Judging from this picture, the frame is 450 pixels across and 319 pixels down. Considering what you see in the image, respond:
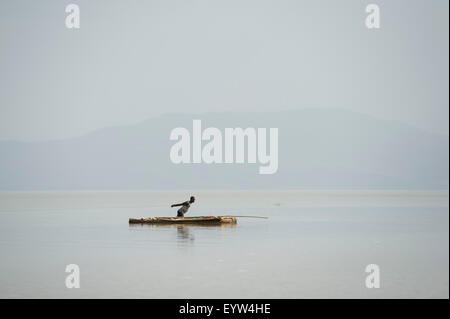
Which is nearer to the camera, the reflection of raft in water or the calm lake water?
the calm lake water

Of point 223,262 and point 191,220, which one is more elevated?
point 191,220

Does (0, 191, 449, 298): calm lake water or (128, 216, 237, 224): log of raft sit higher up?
(128, 216, 237, 224): log of raft

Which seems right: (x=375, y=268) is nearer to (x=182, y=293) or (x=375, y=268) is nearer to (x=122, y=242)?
(x=182, y=293)

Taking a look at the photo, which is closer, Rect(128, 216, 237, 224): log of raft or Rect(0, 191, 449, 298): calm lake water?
Rect(0, 191, 449, 298): calm lake water

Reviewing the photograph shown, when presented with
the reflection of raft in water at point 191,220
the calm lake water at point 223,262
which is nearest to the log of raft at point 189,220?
the reflection of raft in water at point 191,220

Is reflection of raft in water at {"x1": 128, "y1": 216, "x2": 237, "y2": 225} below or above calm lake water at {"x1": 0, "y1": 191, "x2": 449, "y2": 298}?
above

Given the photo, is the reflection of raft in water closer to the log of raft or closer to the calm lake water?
the log of raft

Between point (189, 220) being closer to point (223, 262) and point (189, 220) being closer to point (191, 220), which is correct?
point (191, 220)

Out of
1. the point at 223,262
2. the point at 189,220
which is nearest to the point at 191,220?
the point at 189,220

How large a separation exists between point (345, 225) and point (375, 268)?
1773cm

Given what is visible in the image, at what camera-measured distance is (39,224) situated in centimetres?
3812

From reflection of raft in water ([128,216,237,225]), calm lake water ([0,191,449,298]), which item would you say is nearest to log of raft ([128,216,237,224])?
reflection of raft in water ([128,216,237,225])
